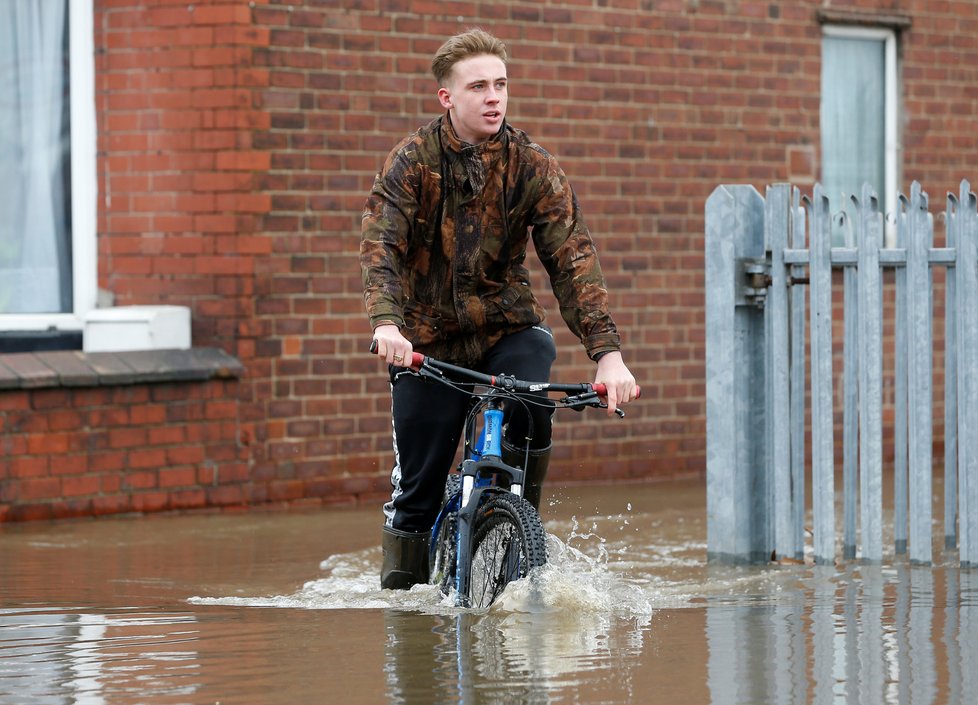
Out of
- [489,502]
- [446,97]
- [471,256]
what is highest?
[446,97]

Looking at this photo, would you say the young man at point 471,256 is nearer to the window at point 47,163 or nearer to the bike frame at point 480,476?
the bike frame at point 480,476

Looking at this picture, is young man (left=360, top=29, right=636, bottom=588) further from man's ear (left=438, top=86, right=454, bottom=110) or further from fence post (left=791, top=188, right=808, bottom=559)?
fence post (left=791, top=188, right=808, bottom=559)

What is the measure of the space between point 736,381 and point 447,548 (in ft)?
6.15

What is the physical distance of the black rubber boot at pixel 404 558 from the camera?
20.1ft

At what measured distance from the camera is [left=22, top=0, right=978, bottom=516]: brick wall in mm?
9141

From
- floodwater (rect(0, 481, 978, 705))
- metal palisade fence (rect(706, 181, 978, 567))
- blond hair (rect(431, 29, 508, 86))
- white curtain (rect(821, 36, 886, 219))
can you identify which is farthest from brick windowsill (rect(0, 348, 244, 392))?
white curtain (rect(821, 36, 886, 219))

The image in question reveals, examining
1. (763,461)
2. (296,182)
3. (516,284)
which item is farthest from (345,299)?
(516,284)

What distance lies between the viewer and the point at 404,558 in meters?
6.15

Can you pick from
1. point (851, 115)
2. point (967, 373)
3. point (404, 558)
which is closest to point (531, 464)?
point (404, 558)

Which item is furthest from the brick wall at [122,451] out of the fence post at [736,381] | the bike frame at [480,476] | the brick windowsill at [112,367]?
the bike frame at [480,476]

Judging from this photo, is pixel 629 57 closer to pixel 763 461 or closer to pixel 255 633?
pixel 763 461

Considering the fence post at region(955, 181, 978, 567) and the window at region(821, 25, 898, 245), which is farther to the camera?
the window at region(821, 25, 898, 245)

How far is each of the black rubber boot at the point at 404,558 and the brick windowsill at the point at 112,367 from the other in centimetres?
299

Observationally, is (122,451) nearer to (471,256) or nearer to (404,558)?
(404,558)
